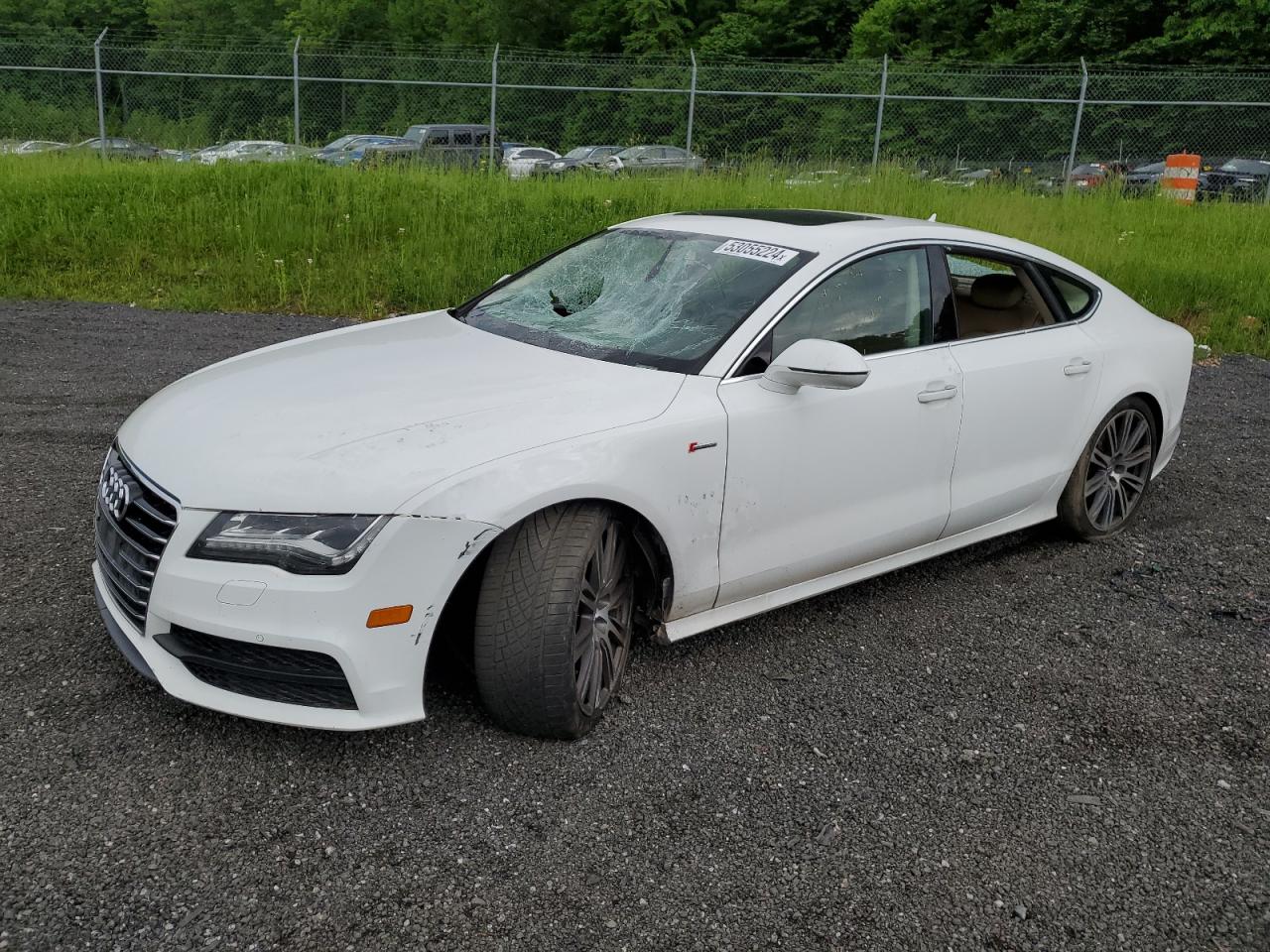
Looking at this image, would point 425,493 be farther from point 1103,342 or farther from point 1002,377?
point 1103,342

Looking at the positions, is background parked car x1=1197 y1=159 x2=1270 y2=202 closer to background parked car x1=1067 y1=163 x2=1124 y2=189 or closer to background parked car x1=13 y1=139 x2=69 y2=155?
background parked car x1=1067 y1=163 x2=1124 y2=189

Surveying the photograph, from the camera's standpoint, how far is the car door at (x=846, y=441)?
3473mm

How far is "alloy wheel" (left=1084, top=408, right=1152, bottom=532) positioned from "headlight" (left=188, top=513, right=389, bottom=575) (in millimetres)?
3361

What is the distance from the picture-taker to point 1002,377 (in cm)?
421

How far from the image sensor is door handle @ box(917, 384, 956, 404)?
3.91 meters

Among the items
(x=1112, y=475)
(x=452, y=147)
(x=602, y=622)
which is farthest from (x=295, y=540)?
(x=452, y=147)

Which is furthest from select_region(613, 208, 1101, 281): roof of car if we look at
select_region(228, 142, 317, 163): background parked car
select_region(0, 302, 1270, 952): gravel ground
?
select_region(228, 142, 317, 163): background parked car

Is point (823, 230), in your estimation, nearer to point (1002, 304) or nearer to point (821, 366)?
point (821, 366)

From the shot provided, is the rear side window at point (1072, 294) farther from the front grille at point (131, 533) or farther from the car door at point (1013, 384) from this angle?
the front grille at point (131, 533)

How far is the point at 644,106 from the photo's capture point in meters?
19.9

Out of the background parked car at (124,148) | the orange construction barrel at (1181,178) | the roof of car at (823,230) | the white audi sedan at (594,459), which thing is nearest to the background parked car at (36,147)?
the background parked car at (124,148)

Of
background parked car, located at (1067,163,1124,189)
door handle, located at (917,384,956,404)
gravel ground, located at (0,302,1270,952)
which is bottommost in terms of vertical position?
gravel ground, located at (0,302,1270,952)

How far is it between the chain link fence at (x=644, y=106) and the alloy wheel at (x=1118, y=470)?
469 inches

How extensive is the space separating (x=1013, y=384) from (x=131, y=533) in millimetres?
3155
